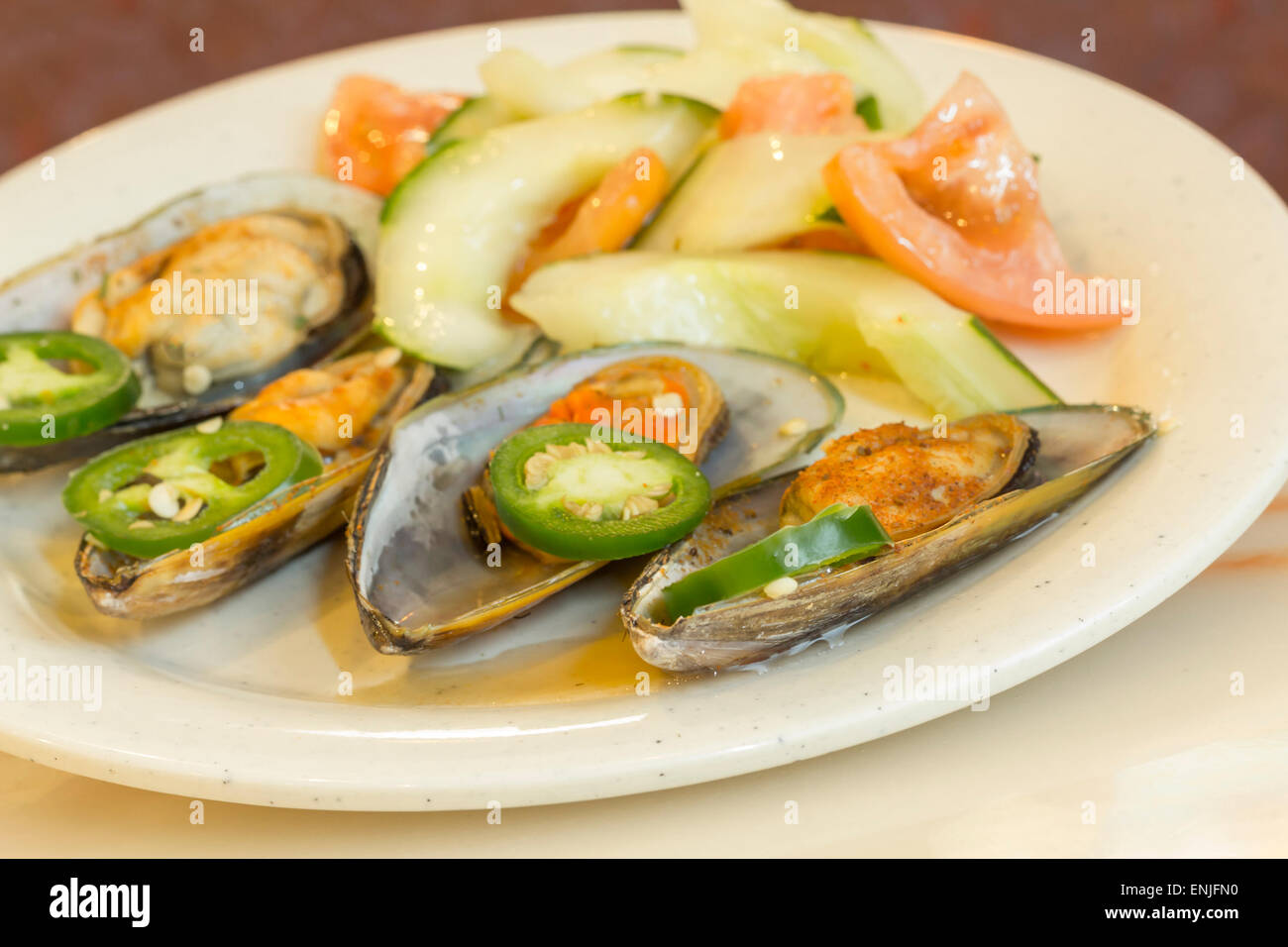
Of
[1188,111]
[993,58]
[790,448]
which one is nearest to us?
[790,448]

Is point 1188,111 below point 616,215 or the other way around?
the other way around

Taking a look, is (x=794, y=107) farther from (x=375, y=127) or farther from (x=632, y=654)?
(x=632, y=654)

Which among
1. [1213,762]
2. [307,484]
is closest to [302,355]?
[307,484]

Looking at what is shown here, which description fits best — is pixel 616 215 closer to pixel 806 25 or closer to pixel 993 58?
pixel 806 25

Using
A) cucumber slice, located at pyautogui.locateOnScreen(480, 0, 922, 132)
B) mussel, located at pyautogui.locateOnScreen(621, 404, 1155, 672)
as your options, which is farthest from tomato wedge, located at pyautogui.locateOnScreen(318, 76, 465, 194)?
mussel, located at pyautogui.locateOnScreen(621, 404, 1155, 672)

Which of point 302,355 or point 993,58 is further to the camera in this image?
point 993,58

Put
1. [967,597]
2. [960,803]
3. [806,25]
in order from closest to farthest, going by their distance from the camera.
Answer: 1. [960,803]
2. [967,597]
3. [806,25]

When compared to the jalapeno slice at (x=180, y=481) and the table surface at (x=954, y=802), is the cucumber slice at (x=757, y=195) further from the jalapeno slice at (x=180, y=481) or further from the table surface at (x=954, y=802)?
the table surface at (x=954, y=802)
